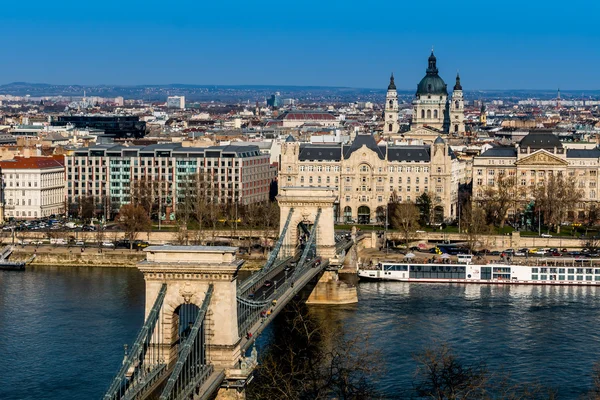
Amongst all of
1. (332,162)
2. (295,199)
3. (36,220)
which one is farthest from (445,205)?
(295,199)

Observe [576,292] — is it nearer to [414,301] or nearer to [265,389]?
[414,301]

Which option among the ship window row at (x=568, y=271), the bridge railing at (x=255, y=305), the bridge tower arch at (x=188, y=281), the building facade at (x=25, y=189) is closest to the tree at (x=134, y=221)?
the building facade at (x=25, y=189)

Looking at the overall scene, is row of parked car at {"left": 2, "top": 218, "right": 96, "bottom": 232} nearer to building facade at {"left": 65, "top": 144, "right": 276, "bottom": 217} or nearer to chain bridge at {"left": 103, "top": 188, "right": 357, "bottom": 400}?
building facade at {"left": 65, "top": 144, "right": 276, "bottom": 217}

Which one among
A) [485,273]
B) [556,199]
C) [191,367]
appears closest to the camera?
[191,367]

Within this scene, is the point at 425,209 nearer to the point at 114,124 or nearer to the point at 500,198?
the point at 500,198

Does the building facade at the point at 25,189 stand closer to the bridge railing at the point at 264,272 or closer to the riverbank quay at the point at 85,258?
the riverbank quay at the point at 85,258

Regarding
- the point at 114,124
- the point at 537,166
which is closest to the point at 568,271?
the point at 537,166

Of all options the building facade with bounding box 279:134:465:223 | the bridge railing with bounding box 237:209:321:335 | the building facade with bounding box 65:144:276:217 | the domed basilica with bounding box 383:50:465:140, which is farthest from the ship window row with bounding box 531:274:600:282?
the domed basilica with bounding box 383:50:465:140
